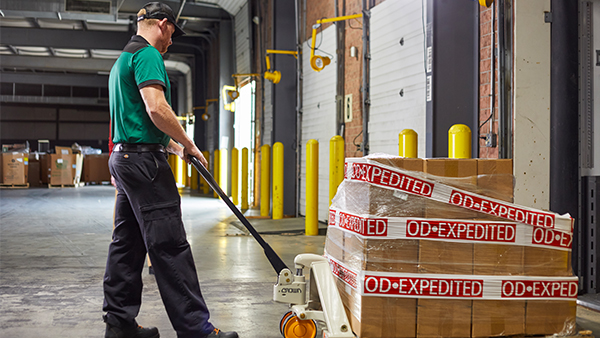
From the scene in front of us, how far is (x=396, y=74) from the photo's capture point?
20.7ft

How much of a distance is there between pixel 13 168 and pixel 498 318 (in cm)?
1824

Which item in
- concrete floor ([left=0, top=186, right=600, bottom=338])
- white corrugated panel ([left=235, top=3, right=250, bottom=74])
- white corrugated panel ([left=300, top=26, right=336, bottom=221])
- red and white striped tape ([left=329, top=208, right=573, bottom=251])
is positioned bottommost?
concrete floor ([left=0, top=186, right=600, bottom=338])

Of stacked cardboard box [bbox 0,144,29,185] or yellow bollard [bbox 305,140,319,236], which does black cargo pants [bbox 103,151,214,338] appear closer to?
yellow bollard [bbox 305,140,319,236]

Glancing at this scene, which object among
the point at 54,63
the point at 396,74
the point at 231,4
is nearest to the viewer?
the point at 396,74

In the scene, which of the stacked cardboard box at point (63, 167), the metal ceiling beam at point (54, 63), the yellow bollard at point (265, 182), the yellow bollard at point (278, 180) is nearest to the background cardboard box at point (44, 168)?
the stacked cardboard box at point (63, 167)

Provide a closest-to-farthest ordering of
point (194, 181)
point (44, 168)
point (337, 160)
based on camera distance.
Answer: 1. point (337, 160)
2. point (194, 181)
3. point (44, 168)

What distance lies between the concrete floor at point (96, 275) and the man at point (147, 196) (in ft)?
1.35

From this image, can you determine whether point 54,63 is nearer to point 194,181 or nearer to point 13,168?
point 13,168

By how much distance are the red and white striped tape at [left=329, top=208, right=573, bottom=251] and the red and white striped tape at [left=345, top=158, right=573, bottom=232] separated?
5cm

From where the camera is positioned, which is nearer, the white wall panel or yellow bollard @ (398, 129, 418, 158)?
the white wall panel

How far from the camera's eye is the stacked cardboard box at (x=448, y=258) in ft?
8.31

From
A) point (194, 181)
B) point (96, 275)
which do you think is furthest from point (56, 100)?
point (96, 275)

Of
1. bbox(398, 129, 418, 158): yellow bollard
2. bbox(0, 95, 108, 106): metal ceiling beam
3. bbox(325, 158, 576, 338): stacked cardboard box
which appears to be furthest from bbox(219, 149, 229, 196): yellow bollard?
bbox(0, 95, 108, 106): metal ceiling beam

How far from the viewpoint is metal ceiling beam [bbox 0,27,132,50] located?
16.1 m
